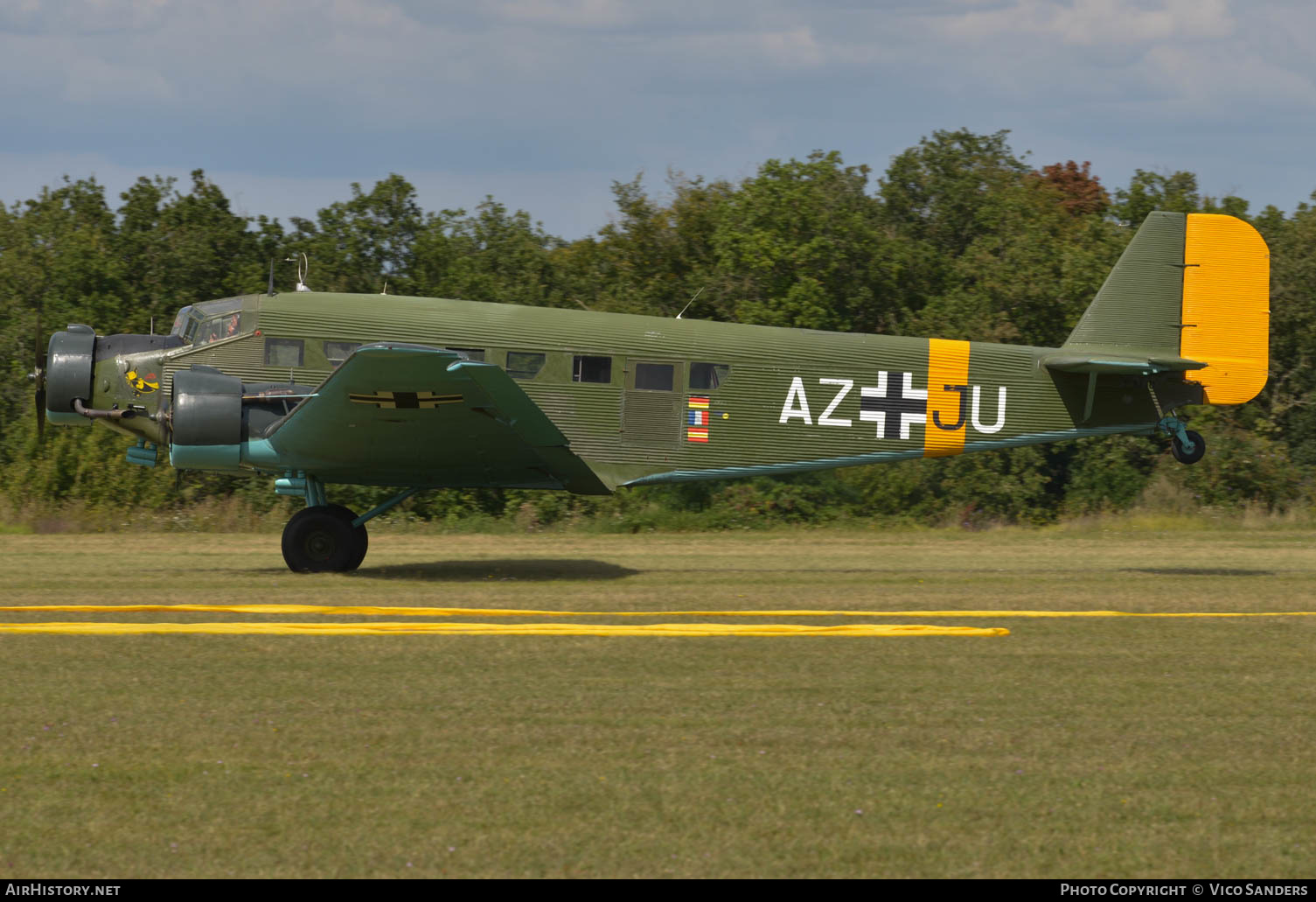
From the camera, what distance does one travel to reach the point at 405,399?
1094 cm

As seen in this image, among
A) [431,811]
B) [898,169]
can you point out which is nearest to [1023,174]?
[898,169]

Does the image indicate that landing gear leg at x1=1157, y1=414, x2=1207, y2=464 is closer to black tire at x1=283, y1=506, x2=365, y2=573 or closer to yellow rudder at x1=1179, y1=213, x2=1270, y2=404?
yellow rudder at x1=1179, y1=213, x2=1270, y2=404

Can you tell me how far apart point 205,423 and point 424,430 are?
204 cm

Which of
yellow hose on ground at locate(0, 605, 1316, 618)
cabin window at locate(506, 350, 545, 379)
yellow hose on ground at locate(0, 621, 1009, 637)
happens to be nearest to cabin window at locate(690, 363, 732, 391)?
cabin window at locate(506, 350, 545, 379)

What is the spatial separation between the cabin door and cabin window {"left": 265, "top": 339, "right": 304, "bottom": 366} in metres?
3.31

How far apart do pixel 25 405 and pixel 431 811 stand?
20.4 meters

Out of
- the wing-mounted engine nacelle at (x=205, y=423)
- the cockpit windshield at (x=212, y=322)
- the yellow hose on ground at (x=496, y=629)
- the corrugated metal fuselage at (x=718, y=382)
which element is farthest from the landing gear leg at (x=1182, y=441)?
the cockpit windshield at (x=212, y=322)

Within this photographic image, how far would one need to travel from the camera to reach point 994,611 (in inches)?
420

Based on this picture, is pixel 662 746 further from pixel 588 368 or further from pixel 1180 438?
pixel 1180 438

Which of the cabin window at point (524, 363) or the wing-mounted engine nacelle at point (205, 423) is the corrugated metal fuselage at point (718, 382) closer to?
the cabin window at point (524, 363)

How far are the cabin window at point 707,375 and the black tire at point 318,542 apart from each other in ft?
12.4

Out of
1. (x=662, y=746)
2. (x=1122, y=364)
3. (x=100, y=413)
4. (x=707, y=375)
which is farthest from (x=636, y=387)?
(x=662, y=746)

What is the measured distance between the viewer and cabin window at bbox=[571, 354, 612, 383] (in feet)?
41.7

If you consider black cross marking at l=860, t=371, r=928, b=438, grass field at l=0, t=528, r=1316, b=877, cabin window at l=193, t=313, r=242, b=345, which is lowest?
grass field at l=0, t=528, r=1316, b=877
